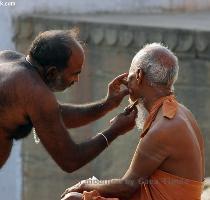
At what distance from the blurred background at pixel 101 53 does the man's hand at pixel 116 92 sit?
2510 mm

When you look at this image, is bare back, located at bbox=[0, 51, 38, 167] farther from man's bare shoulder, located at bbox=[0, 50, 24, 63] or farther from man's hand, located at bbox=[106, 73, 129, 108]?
man's hand, located at bbox=[106, 73, 129, 108]

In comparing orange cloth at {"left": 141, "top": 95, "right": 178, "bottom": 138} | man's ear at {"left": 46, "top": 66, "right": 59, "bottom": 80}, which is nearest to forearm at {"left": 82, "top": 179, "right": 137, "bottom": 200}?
orange cloth at {"left": 141, "top": 95, "right": 178, "bottom": 138}

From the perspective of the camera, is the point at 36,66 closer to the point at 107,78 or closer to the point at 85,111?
A: the point at 85,111

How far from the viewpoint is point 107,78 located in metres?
8.16

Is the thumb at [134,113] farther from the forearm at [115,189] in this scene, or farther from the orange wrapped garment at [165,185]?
the forearm at [115,189]

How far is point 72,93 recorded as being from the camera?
27.6 ft

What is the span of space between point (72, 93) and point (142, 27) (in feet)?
3.65

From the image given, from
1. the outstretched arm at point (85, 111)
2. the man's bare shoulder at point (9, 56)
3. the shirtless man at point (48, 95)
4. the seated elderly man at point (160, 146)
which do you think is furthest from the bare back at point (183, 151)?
the man's bare shoulder at point (9, 56)

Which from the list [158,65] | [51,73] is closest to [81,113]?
[51,73]

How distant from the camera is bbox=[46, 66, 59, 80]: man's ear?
4602 millimetres

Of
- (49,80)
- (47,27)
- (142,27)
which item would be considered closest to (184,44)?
(142,27)

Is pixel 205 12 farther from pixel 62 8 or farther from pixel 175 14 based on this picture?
pixel 62 8

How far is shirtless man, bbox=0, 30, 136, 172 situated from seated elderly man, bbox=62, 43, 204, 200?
23 cm

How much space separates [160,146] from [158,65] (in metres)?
0.43
